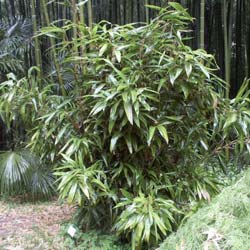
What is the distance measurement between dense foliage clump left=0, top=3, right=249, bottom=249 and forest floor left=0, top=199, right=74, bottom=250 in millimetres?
289

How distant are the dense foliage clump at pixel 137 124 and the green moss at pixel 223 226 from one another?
84 cm

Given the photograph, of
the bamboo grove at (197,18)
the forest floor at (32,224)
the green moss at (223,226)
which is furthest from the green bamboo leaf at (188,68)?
the bamboo grove at (197,18)

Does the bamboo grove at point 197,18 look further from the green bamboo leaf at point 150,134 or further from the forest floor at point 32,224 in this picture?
the green bamboo leaf at point 150,134

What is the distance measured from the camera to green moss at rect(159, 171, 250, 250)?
45.9 inches

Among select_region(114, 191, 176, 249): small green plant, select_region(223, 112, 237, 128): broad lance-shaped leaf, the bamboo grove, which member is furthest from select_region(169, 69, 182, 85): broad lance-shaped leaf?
the bamboo grove

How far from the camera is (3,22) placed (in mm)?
4801

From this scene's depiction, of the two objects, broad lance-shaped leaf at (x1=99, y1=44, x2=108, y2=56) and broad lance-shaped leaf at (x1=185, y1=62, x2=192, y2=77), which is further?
broad lance-shaped leaf at (x1=99, y1=44, x2=108, y2=56)

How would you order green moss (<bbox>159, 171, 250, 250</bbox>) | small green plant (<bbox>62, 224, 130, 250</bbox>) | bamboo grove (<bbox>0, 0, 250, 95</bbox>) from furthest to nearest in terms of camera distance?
1. bamboo grove (<bbox>0, 0, 250, 95</bbox>)
2. small green plant (<bbox>62, 224, 130, 250</bbox>)
3. green moss (<bbox>159, 171, 250, 250</bbox>)

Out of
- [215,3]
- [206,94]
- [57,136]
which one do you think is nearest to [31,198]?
[57,136]

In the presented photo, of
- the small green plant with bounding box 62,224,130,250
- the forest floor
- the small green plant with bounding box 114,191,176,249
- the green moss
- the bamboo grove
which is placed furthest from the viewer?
the bamboo grove

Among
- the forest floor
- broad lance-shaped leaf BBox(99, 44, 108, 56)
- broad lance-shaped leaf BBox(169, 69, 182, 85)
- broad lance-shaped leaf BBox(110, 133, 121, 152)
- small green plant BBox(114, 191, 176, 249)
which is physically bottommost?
the forest floor

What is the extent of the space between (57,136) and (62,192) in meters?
0.42

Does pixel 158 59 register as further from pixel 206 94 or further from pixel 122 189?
pixel 122 189

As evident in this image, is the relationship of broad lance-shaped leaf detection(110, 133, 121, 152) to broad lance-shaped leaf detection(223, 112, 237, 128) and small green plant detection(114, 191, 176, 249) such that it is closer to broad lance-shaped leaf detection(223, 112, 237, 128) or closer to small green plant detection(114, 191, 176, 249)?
small green plant detection(114, 191, 176, 249)
